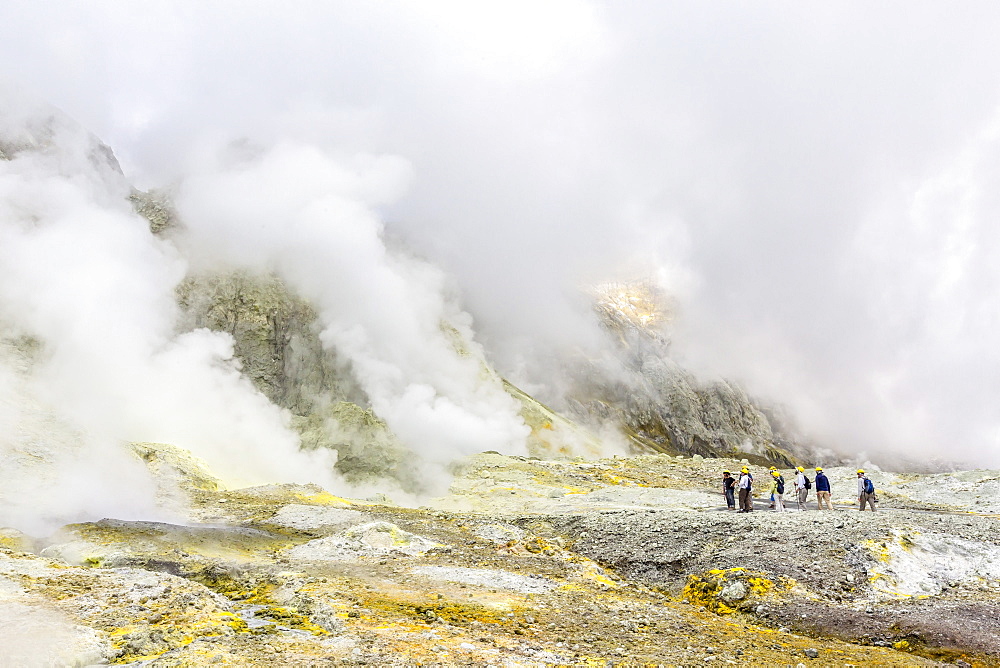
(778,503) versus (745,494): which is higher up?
(745,494)

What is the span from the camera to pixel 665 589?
14141mm

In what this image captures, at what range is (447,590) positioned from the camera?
12.4 m

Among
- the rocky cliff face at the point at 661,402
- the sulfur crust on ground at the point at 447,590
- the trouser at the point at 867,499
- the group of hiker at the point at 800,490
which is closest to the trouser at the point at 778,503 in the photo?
the group of hiker at the point at 800,490

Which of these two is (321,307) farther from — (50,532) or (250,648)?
(250,648)

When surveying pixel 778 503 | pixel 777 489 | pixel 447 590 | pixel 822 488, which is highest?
pixel 822 488

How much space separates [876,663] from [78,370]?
138 ft

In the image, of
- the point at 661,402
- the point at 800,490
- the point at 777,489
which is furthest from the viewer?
the point at 661,402

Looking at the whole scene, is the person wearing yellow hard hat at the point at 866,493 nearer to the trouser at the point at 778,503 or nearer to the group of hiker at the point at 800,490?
the group of hiker at the point at 800,490

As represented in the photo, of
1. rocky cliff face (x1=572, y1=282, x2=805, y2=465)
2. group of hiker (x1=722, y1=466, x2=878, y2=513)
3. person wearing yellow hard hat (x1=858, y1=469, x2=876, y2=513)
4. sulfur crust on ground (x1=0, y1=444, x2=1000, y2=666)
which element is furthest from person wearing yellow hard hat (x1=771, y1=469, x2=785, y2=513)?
rocky cliff face (x1=572, y1=282, x2=805, y2=465)

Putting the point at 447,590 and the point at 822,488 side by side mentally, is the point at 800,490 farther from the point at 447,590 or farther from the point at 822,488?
the point at 447,590

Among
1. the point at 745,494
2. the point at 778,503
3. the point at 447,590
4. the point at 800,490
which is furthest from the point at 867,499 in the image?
the point at 447,590

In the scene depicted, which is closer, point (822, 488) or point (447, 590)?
point (447, 590)

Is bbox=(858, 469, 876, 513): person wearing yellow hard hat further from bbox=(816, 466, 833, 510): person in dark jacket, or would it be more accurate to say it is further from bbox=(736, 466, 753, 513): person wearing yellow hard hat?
bbox=(736, 466, 753, 513): person wearing yellow hard hat

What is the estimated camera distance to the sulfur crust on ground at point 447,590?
8477 millimetres
